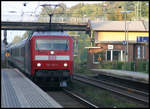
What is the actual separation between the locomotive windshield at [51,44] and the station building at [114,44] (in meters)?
22.9

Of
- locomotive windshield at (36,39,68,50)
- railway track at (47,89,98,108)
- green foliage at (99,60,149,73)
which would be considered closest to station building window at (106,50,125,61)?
green foliage at (99,60,149,73)

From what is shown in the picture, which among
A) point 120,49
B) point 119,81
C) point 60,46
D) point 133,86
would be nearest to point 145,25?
point 120,49

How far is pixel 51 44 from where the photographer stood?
57.6ft

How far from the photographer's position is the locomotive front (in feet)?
56.5

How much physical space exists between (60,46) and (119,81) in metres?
9.08

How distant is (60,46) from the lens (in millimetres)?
17500

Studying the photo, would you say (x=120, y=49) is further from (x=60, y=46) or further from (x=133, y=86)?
(x=60, y=46)

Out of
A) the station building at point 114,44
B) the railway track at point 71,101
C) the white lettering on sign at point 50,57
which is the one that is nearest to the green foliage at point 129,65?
the station building at point 114,44

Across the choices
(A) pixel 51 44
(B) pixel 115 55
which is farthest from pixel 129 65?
(A) pixel 51 44

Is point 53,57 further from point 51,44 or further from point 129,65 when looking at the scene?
point 129,65

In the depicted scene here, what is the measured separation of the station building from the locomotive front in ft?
75.1

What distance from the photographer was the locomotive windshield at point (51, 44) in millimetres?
17469

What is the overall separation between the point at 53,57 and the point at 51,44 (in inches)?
26.4

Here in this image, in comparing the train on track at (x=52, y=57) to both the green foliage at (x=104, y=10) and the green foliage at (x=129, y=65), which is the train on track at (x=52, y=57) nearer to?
the green foliage at (x=129, y=65)
